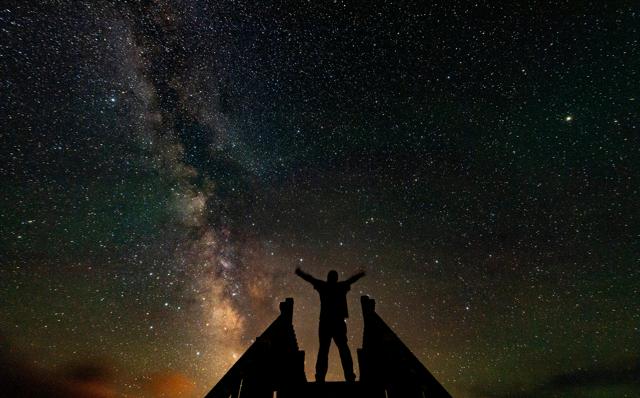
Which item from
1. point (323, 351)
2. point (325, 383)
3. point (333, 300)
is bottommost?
point (325, 383)

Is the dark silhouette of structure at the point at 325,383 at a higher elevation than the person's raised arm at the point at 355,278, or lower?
lower

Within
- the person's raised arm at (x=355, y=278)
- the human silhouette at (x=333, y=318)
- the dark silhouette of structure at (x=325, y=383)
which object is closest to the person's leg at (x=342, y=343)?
the human silhouette at (x=333, y=318)

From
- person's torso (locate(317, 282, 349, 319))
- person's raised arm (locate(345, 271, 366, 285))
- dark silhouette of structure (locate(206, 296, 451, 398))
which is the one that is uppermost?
person's raised arm (locate(345, 271, 366, 285))

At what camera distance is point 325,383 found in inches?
185

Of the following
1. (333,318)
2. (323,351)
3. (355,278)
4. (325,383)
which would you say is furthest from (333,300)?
(325,383)

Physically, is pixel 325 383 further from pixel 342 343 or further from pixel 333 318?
pixel 333 318

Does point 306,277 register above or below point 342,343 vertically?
above

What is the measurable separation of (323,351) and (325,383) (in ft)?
2.64

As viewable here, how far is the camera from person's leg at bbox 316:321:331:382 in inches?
211

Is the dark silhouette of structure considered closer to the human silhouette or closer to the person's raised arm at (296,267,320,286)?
the human silhouette

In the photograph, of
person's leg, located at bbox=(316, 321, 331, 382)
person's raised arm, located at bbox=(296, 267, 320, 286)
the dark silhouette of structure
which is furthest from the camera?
person's raised arm, located at bbox=(296, 267, 320, 286)

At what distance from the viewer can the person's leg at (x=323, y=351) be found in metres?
5.36

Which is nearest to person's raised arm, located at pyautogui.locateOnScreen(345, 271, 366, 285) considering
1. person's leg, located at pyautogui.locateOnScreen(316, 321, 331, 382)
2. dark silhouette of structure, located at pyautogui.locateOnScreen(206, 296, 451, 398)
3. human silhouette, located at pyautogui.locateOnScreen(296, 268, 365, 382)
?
human silhouette, located at pyautogui.locateOnScreen(296, 268, 365, 382)

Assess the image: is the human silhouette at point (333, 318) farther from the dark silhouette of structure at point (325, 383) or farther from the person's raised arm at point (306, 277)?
the dark silhouette of structure at point (325, 383)
